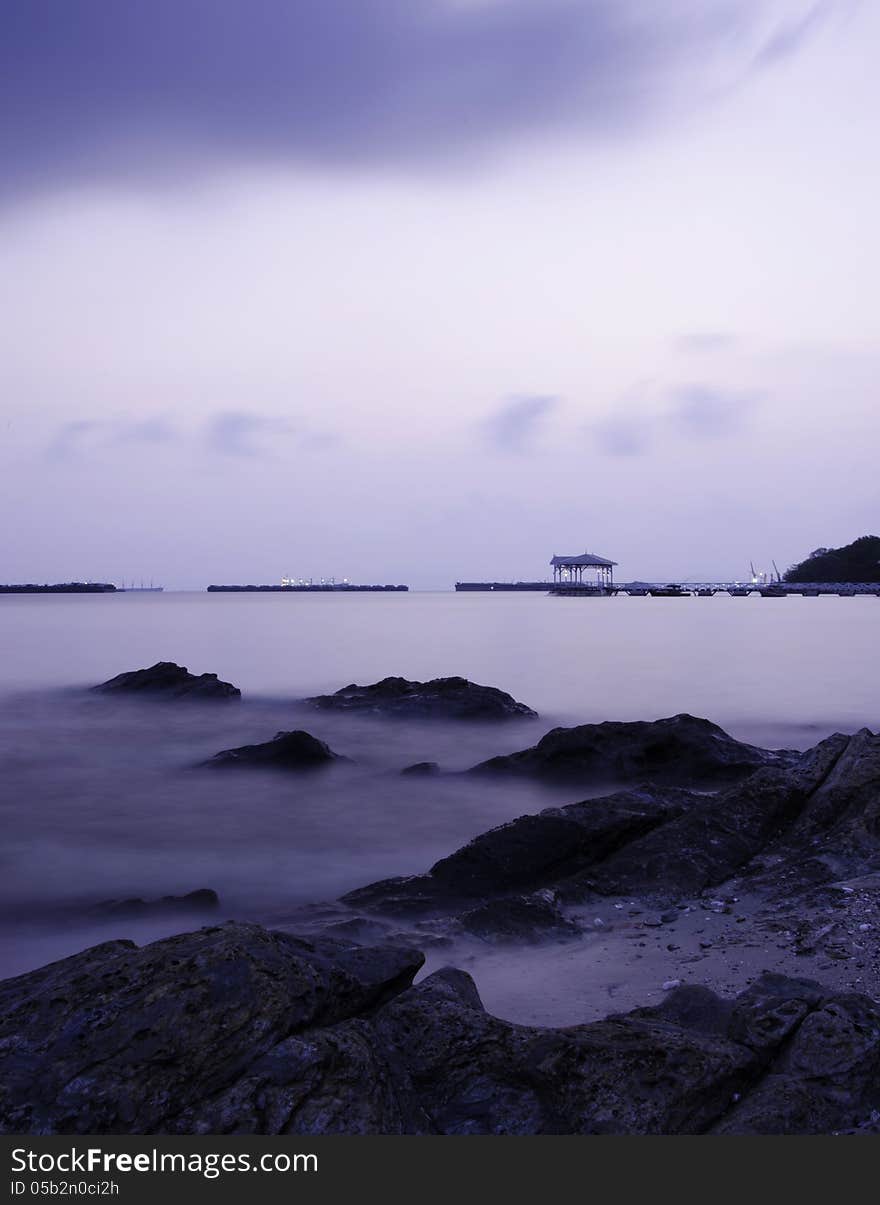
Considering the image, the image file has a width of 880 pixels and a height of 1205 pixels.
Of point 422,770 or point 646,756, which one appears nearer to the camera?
point 646,756

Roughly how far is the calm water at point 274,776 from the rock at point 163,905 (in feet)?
0.75

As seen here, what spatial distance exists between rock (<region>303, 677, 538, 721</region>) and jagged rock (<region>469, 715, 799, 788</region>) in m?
5.38

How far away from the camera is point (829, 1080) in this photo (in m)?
3.46

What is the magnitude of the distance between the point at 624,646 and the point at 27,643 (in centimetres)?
3392

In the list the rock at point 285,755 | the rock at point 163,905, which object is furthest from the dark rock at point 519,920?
the rock at point 285,755

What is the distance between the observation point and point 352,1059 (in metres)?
3.40

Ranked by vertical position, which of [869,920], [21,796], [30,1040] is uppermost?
[30,1040]

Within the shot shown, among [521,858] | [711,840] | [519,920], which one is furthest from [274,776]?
[711,840]

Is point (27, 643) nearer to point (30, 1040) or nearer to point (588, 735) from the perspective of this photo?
point (588, 735)

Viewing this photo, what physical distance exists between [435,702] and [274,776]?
6108mm

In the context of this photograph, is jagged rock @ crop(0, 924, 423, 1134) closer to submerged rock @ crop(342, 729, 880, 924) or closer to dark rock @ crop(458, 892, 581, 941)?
dark rock @ crop(458, 892, 581, 941)

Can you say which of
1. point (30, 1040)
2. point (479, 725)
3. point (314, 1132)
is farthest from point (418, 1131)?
point (479, 725)

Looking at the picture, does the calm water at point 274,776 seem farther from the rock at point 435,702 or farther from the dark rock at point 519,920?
the dark rock at point 519,920

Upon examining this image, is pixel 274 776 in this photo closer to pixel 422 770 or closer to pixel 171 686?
pixel 422 770
